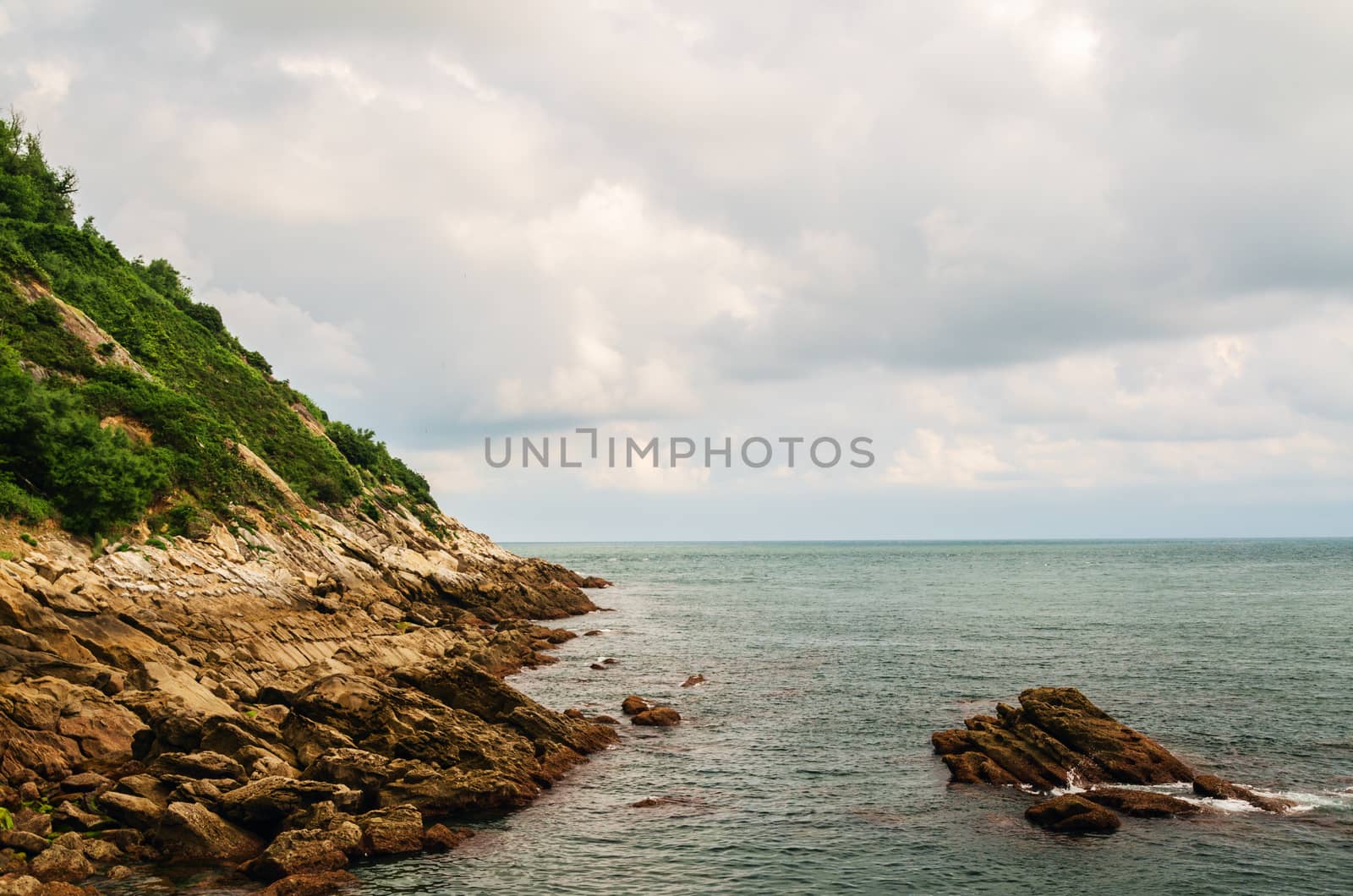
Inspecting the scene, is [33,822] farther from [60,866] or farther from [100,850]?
[60,866]

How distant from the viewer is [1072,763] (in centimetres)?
3123

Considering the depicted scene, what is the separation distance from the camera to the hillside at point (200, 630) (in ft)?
77.6

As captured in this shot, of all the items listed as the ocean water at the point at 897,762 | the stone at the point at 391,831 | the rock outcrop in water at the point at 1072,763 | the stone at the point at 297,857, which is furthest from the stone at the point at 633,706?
the stone at the point at 297,857

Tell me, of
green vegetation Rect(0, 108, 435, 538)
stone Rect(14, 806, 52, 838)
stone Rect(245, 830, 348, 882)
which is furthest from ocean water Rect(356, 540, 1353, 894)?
green vegetation Rect(0, 108, 435, 538)

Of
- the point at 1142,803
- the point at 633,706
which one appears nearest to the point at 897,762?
the point at 1142,803

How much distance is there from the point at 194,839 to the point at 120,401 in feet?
128

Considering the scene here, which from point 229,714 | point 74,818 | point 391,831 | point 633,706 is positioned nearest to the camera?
point 74,818

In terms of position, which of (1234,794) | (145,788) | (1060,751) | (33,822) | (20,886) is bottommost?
(1234,794)

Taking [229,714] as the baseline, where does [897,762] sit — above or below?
below

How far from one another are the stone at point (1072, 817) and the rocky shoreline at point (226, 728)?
17.6 metres

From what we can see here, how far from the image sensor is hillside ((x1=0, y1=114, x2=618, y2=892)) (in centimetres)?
2364

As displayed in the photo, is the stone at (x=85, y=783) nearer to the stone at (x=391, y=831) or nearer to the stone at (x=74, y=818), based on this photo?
the stone at (x=74, y=818)

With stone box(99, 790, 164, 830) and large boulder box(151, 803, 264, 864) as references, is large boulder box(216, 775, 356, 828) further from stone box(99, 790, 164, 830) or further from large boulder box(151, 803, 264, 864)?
stone box(99, 790, 164, 830)

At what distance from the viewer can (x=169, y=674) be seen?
102 ft
